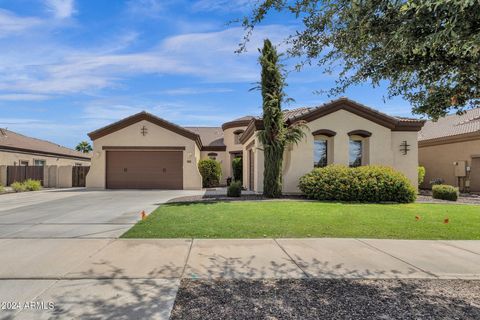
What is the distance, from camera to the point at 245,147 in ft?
73.3


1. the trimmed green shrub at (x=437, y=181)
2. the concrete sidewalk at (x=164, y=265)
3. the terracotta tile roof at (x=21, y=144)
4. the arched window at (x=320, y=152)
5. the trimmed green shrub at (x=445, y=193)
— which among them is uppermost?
the terracotta tile roof at (x=21, y=144)

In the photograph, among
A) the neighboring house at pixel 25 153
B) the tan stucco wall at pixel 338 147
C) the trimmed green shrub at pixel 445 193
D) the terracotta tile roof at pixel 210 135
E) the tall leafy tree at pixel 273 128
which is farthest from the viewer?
the terracotta tile roof at pixel 210 135

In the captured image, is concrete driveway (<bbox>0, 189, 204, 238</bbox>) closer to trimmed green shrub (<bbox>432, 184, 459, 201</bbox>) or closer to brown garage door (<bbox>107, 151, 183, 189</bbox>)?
brown garage door (<bbox>107, 151, 183, 189</bbox>)

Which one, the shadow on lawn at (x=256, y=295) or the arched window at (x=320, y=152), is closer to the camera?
the shadow on lawn at (x=256, y=295)

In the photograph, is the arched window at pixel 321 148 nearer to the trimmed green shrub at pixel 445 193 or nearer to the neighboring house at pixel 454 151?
the trimmed green shrub at pixel 445 193

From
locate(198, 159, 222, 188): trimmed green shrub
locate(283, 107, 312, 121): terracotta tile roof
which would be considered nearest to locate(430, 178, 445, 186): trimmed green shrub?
locate(283, 107, 312, 121): terracotta tile roof

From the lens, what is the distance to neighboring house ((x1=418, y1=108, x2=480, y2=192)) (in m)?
19.8

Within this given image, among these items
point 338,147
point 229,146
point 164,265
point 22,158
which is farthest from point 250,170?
point 22,158

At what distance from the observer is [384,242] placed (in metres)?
6.77

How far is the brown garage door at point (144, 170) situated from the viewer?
21406mm

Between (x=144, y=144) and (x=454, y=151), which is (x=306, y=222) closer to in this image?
(x=144, y=144)

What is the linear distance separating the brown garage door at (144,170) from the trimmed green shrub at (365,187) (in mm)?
10967

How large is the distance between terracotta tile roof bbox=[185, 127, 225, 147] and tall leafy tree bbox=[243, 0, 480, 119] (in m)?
23.5

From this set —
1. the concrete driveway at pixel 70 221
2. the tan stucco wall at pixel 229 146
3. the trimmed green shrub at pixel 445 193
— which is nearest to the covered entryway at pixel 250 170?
the tan stucco wall at pixel 229 146
